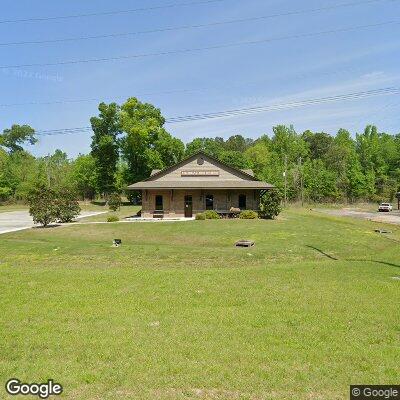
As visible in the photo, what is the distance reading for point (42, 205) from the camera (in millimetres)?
34500

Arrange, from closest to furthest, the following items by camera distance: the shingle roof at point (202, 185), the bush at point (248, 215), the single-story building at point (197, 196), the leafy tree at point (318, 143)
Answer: the bush at point (248, 215), the shingle roof at point (202, 185), the single-story building at point (197, 196), the leafy tree at point (318, 143)

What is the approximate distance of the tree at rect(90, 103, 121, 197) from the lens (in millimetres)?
72312

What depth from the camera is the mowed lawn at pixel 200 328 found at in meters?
6.36

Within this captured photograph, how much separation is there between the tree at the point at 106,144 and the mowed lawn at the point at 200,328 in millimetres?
56388

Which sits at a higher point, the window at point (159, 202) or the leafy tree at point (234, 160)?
the leafy tree at point (234, 160)

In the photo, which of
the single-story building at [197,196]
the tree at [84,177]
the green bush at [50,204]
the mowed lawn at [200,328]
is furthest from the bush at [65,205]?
the tree at [84,177]

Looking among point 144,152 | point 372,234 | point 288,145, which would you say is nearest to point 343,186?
point 288,145

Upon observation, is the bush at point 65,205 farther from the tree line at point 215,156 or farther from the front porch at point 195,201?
the tree line at point 215,156

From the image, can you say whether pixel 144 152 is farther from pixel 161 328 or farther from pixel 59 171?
pixel 161 328

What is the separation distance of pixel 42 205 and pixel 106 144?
39394 millimetres

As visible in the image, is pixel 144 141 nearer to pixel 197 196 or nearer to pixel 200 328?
pixel 197 196

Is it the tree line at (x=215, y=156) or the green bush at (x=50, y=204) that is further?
the tree line at (x=215, y=156)

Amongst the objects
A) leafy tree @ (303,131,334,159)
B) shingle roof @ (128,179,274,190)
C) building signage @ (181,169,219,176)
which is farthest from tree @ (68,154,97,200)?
leafy tree @ (303,131,334,159)

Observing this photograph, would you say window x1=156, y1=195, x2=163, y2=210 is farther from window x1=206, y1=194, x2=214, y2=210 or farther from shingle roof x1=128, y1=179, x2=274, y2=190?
window x1=206, y1=194, x2=214, y2=210
